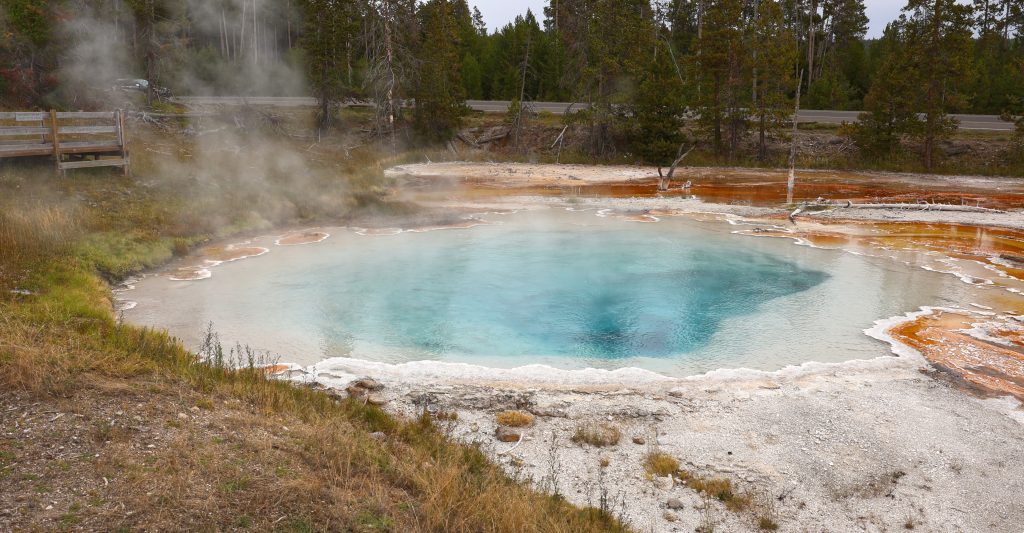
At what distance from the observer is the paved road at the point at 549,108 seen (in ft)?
85.2

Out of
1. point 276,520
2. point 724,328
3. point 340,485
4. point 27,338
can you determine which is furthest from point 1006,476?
point 27,338

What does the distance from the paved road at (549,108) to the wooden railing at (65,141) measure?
10141mm

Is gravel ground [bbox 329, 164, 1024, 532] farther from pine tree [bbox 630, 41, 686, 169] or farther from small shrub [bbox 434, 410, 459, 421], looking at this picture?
pine tree [bbox 630, 41, 686, 169]

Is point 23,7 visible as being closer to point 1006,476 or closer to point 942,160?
point 1006,476

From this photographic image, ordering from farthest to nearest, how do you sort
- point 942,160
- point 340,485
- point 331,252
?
1. point 942,160
2. point 331,252
3. point 340,485

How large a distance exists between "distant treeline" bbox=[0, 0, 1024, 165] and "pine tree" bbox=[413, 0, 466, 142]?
61mm

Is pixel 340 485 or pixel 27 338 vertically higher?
pixel 27 338

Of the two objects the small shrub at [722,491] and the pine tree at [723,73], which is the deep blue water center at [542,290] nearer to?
the small shrub at [722,491]

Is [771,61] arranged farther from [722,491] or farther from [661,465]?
[722,491]

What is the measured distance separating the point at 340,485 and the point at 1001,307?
30.6ft

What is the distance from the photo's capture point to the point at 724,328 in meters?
9.35

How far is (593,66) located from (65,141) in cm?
→ 1962

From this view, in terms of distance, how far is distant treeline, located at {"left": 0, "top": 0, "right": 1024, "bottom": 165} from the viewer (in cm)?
2145

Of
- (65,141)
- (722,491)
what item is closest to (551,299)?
(722,491)
